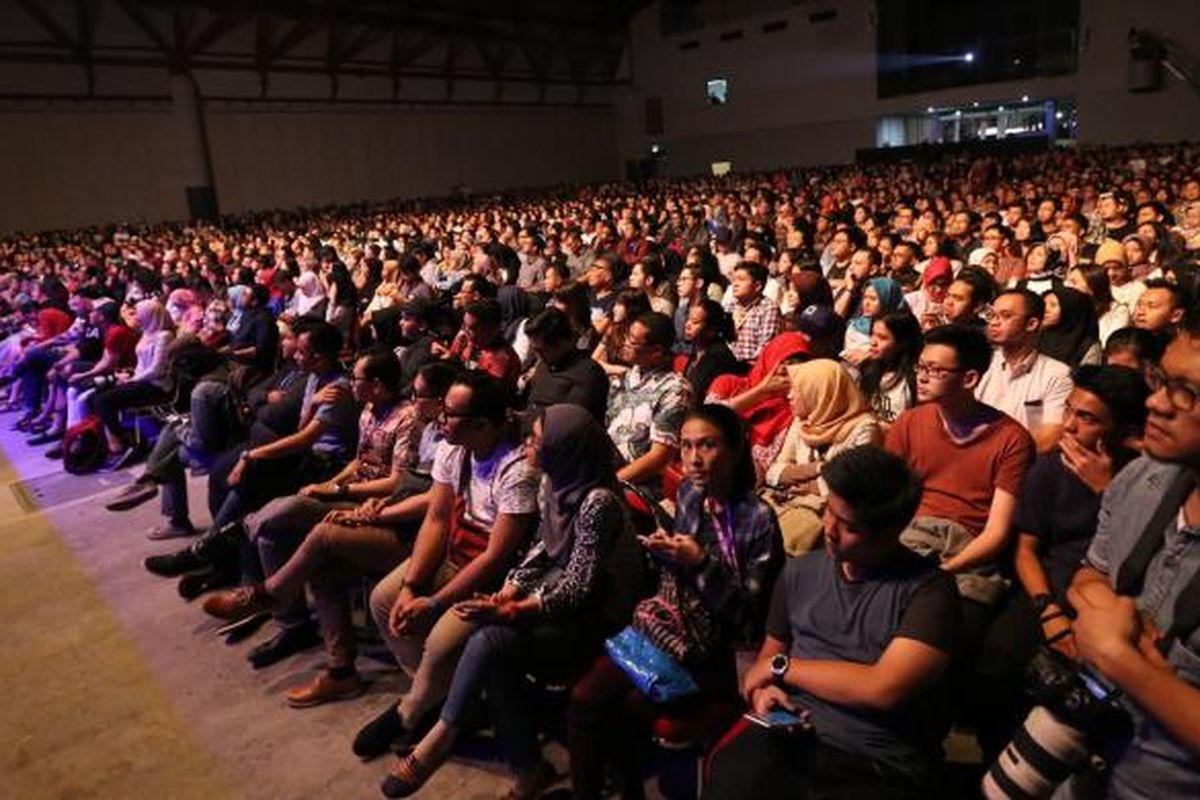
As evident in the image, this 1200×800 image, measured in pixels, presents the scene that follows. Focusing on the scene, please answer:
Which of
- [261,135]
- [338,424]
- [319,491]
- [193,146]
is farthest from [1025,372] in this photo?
[261,135]

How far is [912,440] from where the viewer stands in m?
2.79

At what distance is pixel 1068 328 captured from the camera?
13.3ft

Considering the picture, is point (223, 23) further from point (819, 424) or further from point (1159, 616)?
point (1159, 616)

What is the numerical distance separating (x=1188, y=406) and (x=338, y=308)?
23.0 ft

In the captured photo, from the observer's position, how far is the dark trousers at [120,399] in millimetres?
6215

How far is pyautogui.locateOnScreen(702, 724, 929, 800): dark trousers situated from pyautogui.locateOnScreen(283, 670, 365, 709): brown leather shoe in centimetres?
179

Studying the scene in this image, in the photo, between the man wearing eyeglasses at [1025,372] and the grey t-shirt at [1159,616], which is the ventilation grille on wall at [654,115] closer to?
the man wearing eyeglasses at [1025,372]

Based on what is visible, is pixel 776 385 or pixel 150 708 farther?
pixel 776 385

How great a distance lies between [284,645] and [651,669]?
2.06 metres

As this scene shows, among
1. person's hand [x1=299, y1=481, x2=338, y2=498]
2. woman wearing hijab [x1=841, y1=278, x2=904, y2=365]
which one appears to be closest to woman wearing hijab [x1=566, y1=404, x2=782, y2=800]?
person's hand [x1=299, y1=481, x2=338, y2=498]

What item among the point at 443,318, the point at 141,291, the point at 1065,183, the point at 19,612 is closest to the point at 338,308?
the point at 443,318

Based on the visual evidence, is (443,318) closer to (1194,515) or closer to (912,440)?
(912,440)

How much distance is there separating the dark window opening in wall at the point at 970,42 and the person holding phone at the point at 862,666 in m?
26.9

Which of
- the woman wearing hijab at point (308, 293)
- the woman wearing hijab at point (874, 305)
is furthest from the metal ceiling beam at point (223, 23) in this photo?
the woman wearing hijab at point (874, 305)
